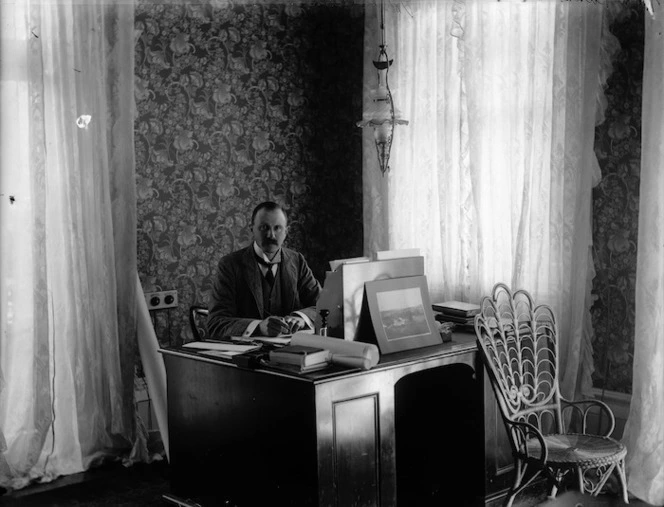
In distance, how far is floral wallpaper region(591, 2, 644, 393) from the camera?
397cm

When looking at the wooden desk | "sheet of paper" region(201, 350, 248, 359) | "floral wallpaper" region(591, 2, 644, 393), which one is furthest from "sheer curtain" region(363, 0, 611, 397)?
"sheet of paper" region(201, 350, 248, 359)

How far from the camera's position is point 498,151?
4383 millimetres

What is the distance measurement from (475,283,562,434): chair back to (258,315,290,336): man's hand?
0.86 meters

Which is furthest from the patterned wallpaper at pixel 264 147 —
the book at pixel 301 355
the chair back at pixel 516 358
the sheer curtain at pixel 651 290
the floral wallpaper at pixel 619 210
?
the book at pixel 301 355

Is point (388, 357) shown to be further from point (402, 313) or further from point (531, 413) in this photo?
point (531, 413)

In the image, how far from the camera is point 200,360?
10.9 feet

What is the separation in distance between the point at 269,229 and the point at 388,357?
116 cm

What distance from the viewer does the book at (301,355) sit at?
9.47 ft

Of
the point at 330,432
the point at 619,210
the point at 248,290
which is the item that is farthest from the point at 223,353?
the point at 619,210

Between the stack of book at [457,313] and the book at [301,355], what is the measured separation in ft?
3.03

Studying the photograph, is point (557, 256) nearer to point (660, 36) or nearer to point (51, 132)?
point (660, 36)

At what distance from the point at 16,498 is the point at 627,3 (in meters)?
3.75

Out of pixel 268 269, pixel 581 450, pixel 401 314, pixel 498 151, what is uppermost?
pixel 498 151

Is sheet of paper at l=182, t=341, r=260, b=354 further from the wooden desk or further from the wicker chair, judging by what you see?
the wicker chair
